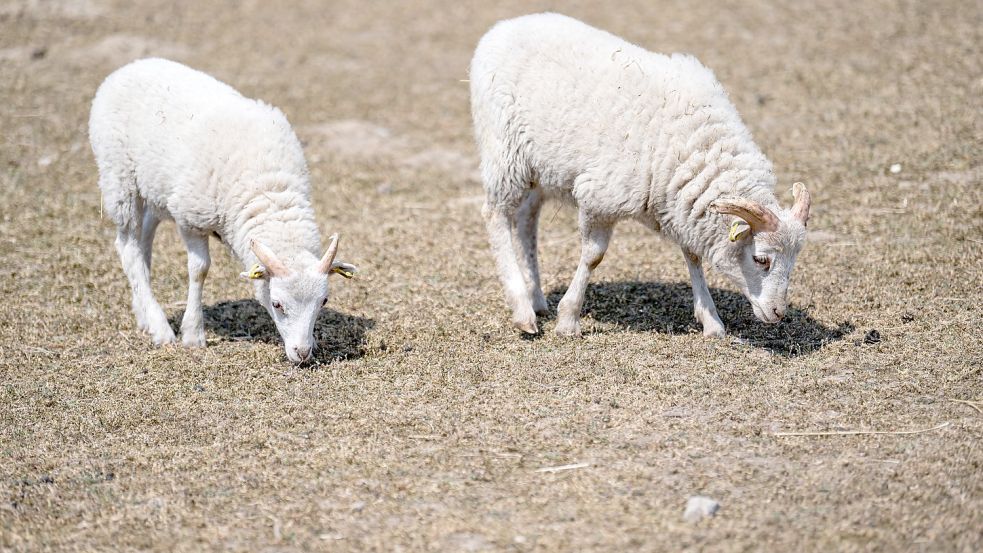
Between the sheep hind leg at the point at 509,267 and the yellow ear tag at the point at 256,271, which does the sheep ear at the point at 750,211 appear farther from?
the yellow ear tag at the point at 256,271

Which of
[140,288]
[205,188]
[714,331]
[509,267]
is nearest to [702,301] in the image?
[714,331]

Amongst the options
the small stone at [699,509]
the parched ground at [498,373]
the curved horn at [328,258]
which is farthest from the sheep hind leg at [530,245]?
the small stone at [699,509]

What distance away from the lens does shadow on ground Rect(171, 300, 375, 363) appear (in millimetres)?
7094

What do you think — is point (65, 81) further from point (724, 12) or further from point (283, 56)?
point (724, 12)

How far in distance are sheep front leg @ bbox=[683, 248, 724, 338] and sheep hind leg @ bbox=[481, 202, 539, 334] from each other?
1.15 metres

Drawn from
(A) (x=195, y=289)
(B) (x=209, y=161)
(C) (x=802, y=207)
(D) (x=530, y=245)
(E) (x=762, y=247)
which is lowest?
(A) (x=195, y=289)

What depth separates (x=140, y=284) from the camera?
7.79m

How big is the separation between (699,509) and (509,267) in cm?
316

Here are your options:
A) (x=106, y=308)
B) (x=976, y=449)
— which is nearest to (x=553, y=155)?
(x=976, y=449)

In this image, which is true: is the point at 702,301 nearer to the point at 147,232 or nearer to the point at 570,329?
the point at 570,329

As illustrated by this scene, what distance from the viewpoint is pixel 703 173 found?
21.7ft

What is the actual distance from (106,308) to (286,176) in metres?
2.10

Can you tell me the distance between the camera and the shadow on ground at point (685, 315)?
6883 millimetres

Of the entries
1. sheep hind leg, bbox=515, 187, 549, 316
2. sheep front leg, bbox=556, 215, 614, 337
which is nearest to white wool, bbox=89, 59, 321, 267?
sheep hind leg, bbox=515, 187, 549, 316
